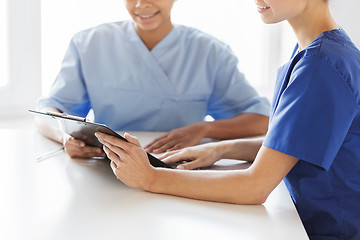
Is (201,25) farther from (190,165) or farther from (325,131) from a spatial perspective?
(325,131)

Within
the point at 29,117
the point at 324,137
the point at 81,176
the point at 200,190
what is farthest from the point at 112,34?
the point at 324,137

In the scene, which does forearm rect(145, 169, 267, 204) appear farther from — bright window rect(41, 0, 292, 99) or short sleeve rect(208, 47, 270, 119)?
bright window rect(41, 0, 292, 99)

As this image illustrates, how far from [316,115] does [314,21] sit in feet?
0.79

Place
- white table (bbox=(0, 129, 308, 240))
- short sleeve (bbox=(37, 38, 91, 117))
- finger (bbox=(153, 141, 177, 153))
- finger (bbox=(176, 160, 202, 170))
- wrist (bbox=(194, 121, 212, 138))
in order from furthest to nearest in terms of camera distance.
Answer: short sleeve (bbox=(37, 38, 91, 117)) → wrist (bbox=(194, 121, 212, 138)) → finger (bbox=(153, 141, 177, 153)) → finger (bbox=(176, 160, 202, 170)) → white table (bbox=(0, 129, 308, 240))

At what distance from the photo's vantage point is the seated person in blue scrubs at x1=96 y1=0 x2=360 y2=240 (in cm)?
93

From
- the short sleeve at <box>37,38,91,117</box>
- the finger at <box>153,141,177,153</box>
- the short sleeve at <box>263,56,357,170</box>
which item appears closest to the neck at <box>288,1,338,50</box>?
the short sleeve at <box>263,56,357,170</box>

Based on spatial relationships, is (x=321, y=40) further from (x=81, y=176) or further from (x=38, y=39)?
(x=38, y=39)

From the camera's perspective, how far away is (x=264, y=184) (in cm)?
97

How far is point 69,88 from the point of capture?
5.72 ft

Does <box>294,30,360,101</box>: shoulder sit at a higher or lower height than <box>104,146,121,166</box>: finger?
higher

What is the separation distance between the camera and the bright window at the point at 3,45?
2057mm

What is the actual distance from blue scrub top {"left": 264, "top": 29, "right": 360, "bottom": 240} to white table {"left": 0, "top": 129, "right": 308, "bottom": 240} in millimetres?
85

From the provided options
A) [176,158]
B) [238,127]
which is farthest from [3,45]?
[176,158]

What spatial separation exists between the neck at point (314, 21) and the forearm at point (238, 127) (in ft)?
1.97
